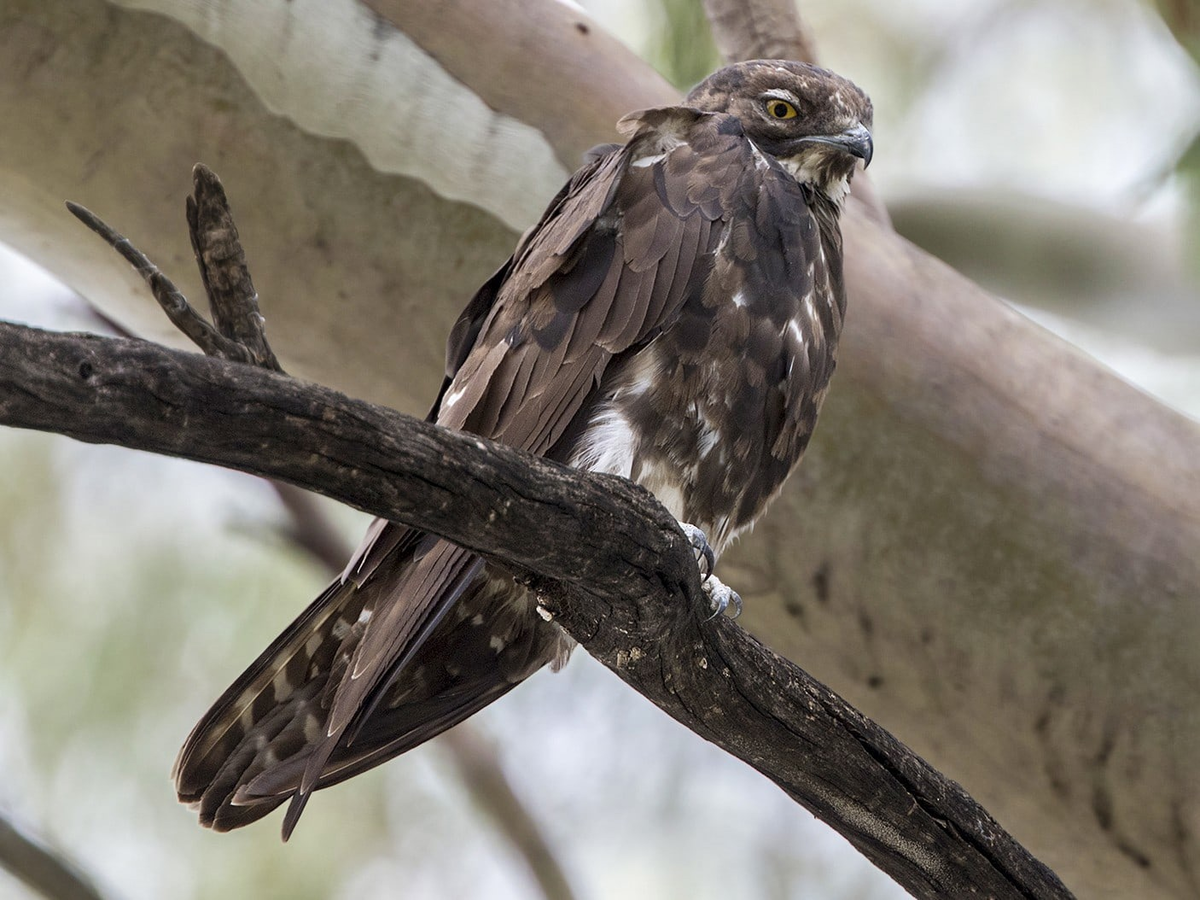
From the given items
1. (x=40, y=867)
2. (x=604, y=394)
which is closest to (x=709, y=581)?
(x=604, y=394)

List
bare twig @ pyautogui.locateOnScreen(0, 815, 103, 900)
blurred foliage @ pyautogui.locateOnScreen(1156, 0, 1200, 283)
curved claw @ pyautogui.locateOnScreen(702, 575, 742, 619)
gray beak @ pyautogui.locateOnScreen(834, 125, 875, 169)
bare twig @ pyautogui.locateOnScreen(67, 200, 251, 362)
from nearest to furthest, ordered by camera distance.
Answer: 1. bare twig @ pyautogui.locateOnScreen(67, 200, 251, 362)
2. curved claw @ pyautogui.locateOnScreen(702, 575, 742, 619)
3. bare twig @ pyautogui.locateOnScreen(0, 815, 103, 900)
4. gray beak @ pyautogui.locateOnScreen(834, 125, 875, 169)
5. blurred foliage @ pyautogui.locateOnScreen(1156, 0, 1200, 283)

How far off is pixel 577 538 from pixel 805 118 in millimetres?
2027

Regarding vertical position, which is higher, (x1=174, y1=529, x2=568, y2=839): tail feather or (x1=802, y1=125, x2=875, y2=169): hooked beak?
(x1=802, y1=125, x2=875, y2=169): hooked beak

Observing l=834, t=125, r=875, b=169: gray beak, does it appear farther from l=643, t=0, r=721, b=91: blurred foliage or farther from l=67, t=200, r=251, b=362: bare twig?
l=643, t=0, r=721, b=91: blurred foliage

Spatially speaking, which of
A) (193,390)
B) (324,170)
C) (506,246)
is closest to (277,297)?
(324,170)

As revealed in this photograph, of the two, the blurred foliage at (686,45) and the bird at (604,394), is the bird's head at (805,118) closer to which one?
the bird at (604,394)

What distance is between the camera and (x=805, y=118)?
3781 millimetres

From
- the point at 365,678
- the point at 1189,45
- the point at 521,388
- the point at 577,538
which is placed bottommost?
the point at 365,678

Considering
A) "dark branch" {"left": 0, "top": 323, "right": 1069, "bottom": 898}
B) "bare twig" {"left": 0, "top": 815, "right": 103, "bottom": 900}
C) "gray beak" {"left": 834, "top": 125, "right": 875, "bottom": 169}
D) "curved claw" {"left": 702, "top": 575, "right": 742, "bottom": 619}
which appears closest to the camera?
"dark branch" {"left": 0, "top": 323, "right": 1069, "bottom": 898}

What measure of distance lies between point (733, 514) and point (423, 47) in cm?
181

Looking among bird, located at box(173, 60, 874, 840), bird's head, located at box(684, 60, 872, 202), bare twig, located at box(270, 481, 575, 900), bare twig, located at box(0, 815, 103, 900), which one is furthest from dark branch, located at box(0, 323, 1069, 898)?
bare twig, located at box(270, 481, 575, 900)

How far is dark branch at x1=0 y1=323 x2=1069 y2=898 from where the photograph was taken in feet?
5.43

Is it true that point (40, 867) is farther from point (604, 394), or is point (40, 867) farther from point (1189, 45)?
point (1189, 45)

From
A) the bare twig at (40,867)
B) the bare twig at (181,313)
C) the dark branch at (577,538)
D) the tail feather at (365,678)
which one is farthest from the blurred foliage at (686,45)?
the bare twig at (181,313)
